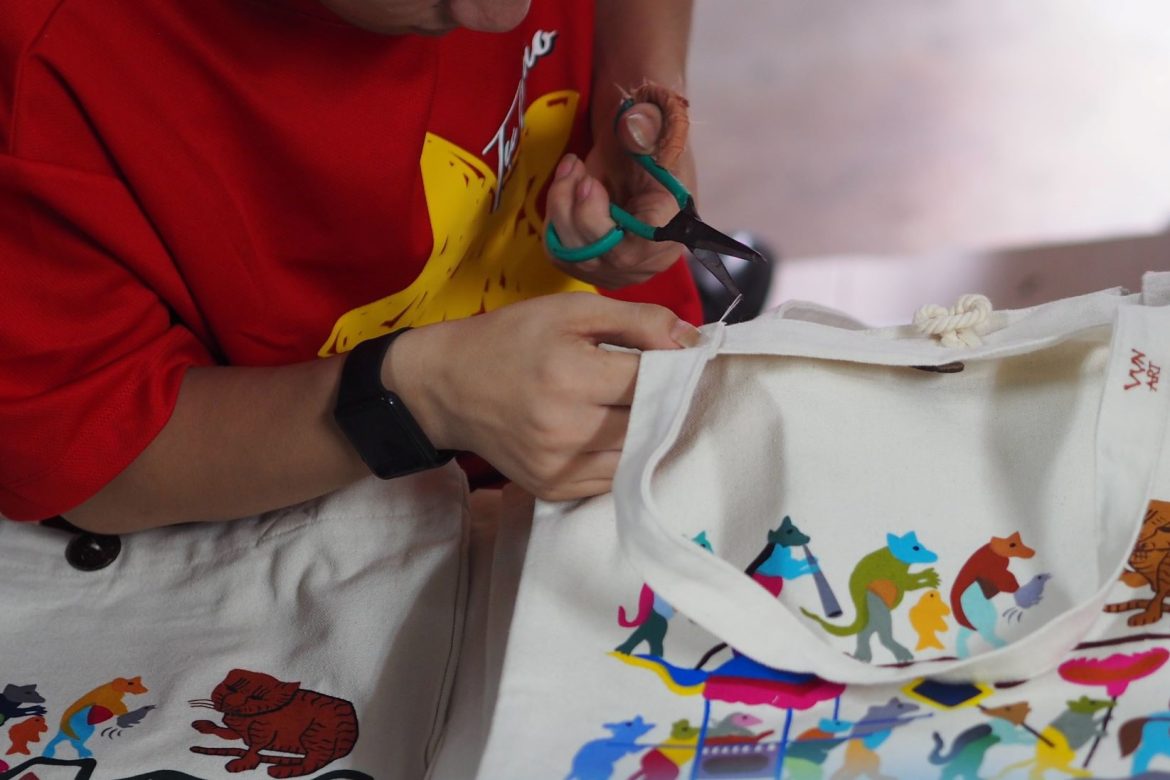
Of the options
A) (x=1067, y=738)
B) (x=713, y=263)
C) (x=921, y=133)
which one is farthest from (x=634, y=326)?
(x=921, y=133)

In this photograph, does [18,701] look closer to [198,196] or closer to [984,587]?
[198,196]

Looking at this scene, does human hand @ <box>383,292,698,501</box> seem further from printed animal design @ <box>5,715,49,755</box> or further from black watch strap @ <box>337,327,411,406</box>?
printed animal design @ <box>5,715,49,755</box>

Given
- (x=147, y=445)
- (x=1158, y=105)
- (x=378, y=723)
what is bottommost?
(x=378, y=723)

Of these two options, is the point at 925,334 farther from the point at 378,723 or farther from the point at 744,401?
the point at 378,723

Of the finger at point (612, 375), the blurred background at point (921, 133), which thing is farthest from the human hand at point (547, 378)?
the blurred background at point (921, 133)

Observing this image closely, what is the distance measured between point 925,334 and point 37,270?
1.38ft

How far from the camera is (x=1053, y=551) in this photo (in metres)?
0.52

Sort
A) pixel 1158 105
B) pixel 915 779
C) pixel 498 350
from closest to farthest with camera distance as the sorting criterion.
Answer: pixel 915 779 < pixel 498 350 < pixel 1158 105

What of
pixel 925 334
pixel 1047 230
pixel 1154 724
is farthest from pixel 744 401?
pixel 1047 230

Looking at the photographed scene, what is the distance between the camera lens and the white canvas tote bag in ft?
1.51

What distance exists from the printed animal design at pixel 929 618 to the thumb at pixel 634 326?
0.15 m

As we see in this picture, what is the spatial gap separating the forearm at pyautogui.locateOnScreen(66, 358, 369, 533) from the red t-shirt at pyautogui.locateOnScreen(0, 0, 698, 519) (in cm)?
2

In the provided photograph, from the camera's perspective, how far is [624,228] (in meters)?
0.68

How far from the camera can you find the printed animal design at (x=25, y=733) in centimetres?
58
